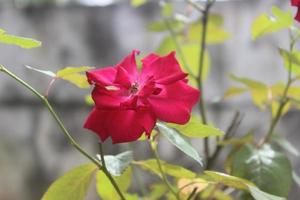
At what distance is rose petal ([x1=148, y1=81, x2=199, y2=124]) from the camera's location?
1.35ft

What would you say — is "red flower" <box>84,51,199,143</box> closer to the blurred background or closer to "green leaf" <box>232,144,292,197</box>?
"green leaf" <box>232,144,292,197</box>

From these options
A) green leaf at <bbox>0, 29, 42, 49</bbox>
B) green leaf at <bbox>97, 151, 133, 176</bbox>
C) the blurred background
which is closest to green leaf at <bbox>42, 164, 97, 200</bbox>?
green leaf at <bbox>97, 151, 133, 176</bbox>

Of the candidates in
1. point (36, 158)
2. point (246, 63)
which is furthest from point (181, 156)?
point (36, 158)

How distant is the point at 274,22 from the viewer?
2.06 ft

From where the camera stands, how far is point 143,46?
50.6 inches

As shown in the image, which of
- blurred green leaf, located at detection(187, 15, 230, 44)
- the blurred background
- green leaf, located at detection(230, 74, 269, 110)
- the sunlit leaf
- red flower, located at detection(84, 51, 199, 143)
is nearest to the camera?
red flower, located at detection(84, 51, 199, 143)

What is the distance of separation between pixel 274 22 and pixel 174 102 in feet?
0.86

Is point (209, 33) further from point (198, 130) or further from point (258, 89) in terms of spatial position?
point (198, 130)

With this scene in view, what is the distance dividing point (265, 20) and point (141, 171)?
68cm

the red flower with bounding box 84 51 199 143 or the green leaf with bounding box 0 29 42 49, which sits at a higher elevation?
the green leaf with bounding box 0 29 42 49

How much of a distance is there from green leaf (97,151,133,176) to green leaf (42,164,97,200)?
25 millimetres

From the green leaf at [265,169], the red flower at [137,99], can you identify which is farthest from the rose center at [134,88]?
the green leaf at [265,169]

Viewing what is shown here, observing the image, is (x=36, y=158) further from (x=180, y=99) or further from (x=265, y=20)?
(x=180, y=99)

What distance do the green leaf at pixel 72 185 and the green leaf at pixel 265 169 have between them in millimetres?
189
